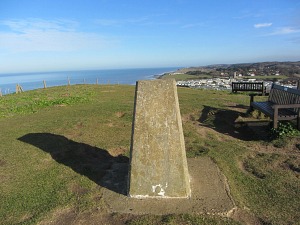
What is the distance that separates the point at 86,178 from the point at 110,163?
98 centimetres

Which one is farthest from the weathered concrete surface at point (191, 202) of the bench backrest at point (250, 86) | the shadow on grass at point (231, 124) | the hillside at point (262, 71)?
the hillside at point (262, 71)

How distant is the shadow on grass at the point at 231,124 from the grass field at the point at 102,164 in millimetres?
38

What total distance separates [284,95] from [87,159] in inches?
282

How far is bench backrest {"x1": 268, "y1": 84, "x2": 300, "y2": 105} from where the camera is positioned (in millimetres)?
8602

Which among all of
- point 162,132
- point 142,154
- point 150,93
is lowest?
point 142,154

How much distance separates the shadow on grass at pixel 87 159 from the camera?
5387mm

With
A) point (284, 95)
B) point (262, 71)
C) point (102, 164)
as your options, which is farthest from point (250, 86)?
point (262, 71)

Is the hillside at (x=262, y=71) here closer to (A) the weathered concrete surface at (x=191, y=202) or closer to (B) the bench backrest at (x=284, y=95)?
(B) the bench backrest at (x=284, y=95)

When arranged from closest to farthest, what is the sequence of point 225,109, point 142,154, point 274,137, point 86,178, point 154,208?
A: point 154,208 < point 142,154 < point 86,178 < point 274,137 < point 225,109

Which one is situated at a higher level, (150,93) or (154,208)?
(150,93)

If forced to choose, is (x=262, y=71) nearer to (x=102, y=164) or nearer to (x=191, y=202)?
(x=102, y=164)

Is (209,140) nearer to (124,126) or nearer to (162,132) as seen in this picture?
(124,126)

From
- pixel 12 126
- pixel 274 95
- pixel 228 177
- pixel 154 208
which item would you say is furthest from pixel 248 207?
pixel 12 126

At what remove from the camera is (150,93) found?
182 inches
